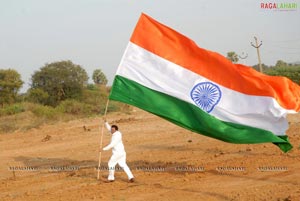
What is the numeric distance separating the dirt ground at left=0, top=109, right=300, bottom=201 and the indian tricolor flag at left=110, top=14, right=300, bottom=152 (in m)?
1.30

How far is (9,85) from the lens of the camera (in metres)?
44.8

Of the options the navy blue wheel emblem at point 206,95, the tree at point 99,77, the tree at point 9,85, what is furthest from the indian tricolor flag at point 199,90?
the tree at point 99,77

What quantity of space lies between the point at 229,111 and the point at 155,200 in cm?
258

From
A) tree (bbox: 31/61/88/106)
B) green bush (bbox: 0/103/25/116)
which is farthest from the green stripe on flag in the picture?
tree (bbox: 31/61/88/106)

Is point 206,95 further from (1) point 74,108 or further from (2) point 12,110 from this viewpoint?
(1) point 74,108

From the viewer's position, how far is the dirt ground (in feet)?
33.8

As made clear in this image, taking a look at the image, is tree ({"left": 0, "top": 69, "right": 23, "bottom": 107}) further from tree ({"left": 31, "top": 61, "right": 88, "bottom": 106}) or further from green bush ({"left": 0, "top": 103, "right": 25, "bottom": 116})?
green bush ({"left": 0, "top": 103, "right": 25, "bottom": 116})

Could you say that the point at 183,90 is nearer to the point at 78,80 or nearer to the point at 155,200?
the point at 155,200

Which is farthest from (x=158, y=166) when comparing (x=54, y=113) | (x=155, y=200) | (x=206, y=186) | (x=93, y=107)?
(x=93, y=107)

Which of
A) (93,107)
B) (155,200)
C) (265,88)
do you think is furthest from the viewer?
(93,107)

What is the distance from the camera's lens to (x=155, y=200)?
9719 millimetres

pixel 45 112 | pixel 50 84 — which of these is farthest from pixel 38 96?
pixel 45 112

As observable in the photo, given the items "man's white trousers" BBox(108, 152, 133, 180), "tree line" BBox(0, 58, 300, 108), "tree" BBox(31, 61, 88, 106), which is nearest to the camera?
"man's white trousers" BBox(108, 152, 133, 180)

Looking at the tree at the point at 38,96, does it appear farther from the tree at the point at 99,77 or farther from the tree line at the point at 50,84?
the tree at the point at 99,77
